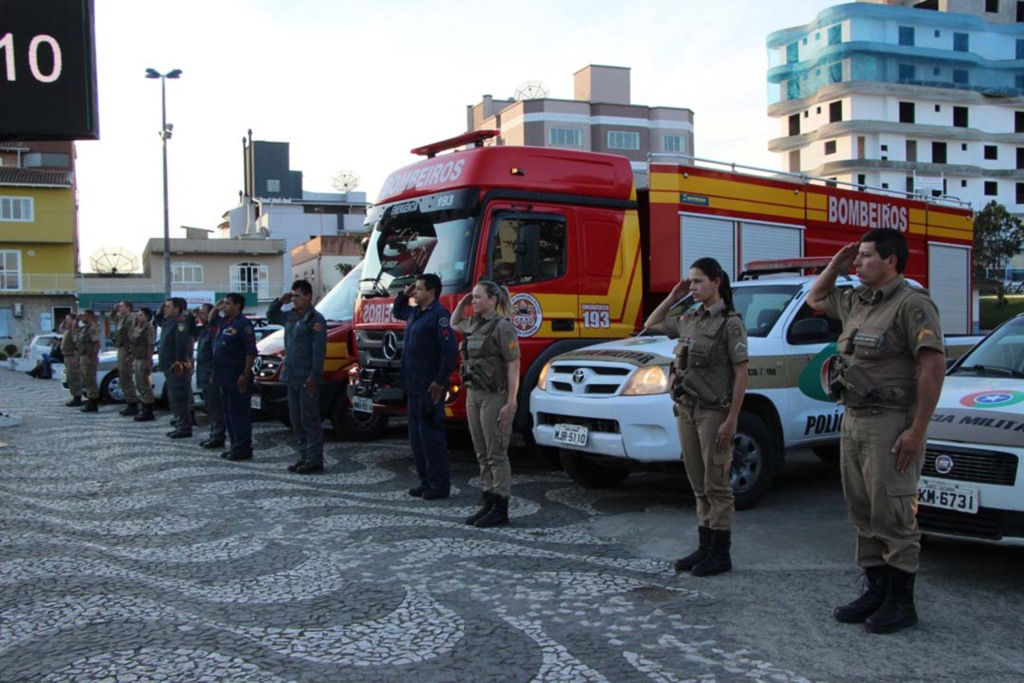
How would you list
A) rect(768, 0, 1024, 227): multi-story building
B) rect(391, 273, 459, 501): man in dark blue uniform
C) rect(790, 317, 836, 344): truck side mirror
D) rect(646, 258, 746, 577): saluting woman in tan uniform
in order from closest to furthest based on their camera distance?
rect(646, 258, 746, 577): saluting woman in tan uniform
rect(790, 317, 836, 344): truck side mirror
rect(391, 273, 459, 501): man in dark blue uniform
rect(768, 0, 1024, 227): multi-story building

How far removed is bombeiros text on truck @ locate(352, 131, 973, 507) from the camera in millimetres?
8258

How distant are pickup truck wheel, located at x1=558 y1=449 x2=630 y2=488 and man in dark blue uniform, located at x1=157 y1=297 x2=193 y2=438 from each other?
6224 mm

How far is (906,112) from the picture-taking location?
71.1m

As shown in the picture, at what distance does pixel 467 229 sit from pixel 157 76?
90.0ft

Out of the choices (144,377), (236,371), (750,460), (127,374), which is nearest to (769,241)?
(750,460)

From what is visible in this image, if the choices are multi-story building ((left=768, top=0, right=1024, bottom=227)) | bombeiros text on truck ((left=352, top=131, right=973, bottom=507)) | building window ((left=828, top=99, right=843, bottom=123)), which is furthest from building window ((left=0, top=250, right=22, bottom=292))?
building window ((left=828, top=99, right=843, bottom=123))

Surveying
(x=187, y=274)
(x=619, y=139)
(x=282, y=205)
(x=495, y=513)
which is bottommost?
(x=495, y=513)

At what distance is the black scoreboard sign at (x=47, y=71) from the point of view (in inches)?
419

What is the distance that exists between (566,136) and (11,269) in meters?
38.5

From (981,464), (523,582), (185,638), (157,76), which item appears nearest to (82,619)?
(185,638)

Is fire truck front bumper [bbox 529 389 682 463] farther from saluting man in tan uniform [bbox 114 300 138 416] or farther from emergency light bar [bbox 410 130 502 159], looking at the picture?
saluting man in tan uniform [bbox 114 300 138 416]

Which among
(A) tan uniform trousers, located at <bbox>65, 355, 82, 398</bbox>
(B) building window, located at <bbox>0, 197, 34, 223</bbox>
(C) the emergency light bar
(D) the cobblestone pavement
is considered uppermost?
(B) building window, located at <bbox>0, 197, 34, 223</bbox>

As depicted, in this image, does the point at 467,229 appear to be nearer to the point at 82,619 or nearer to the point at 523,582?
the point at 523,582

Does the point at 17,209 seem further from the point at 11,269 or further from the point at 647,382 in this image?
the point at 647,382
